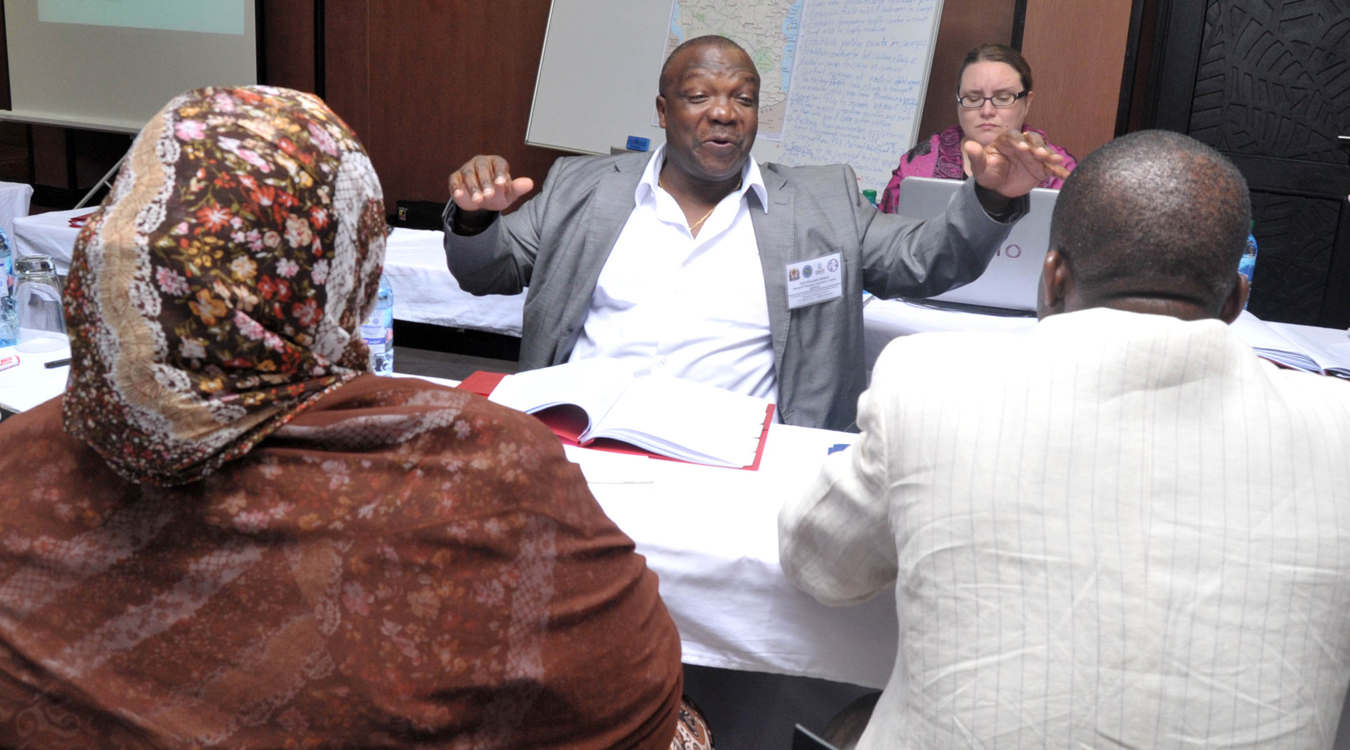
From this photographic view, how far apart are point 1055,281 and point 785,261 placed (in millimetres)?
1086

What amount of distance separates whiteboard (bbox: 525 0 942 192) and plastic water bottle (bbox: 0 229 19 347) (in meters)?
2.33

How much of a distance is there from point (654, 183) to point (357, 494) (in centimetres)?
152

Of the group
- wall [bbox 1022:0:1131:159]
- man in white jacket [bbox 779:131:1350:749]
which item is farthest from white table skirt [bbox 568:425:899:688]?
wall [bbox 1022:0:1131:159]

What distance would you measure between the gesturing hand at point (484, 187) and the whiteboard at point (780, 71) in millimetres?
2024

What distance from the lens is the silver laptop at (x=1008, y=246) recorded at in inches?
86.8

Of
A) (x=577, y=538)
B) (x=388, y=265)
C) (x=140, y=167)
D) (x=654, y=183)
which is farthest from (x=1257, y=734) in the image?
(x=388, y=265)

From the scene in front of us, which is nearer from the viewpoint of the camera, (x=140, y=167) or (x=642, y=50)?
(x=140, y=167)

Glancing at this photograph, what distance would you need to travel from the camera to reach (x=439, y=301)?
3.10m

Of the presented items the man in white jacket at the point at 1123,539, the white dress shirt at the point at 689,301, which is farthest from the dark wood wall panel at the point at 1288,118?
the man in white jacket at the point at 1123,539

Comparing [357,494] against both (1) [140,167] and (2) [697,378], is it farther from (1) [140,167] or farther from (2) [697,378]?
(2) [697,378]

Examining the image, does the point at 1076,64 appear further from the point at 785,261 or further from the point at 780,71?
the point at 785,261

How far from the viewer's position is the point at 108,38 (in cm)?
533

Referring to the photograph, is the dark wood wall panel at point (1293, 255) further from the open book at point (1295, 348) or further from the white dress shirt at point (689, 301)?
the white dress shirt at point (689, 301)

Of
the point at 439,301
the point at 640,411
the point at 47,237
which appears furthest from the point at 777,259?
the point at 47,237
